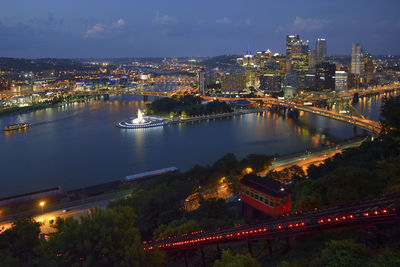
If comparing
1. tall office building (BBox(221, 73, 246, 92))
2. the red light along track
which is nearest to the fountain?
the red light along track

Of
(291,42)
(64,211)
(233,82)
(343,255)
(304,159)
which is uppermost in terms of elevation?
(291,42)

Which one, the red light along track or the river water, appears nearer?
the red light along track

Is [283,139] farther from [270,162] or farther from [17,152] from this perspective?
[17,152]

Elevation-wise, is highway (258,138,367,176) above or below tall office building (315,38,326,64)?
below

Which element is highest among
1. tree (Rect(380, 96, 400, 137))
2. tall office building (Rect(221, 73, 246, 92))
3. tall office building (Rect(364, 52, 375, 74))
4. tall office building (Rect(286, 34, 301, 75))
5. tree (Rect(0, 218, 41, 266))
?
tall office building (Rect(286, 34, 301, 75))

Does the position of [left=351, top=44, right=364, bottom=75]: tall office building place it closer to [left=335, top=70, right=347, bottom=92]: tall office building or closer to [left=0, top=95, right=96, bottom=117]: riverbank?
[left=335, top=70, right=347, bottom=92]: tall office building

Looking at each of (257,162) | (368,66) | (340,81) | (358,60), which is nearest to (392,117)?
(257,162)

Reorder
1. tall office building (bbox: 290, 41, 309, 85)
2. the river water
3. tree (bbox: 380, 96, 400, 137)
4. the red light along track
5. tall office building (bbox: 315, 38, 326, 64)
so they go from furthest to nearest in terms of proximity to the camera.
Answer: tall office building (bbox: 315, 38, 326, 64) → tall office building (bbox: 290, 41, 309, 85) → the river water → tree (bbox: 380, 96, 400, 137) → the red light along track

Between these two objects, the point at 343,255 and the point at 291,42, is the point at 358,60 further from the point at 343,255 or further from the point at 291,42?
the point at 343,255

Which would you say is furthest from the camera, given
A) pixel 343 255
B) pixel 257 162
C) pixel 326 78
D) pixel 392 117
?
pixel 326 78
